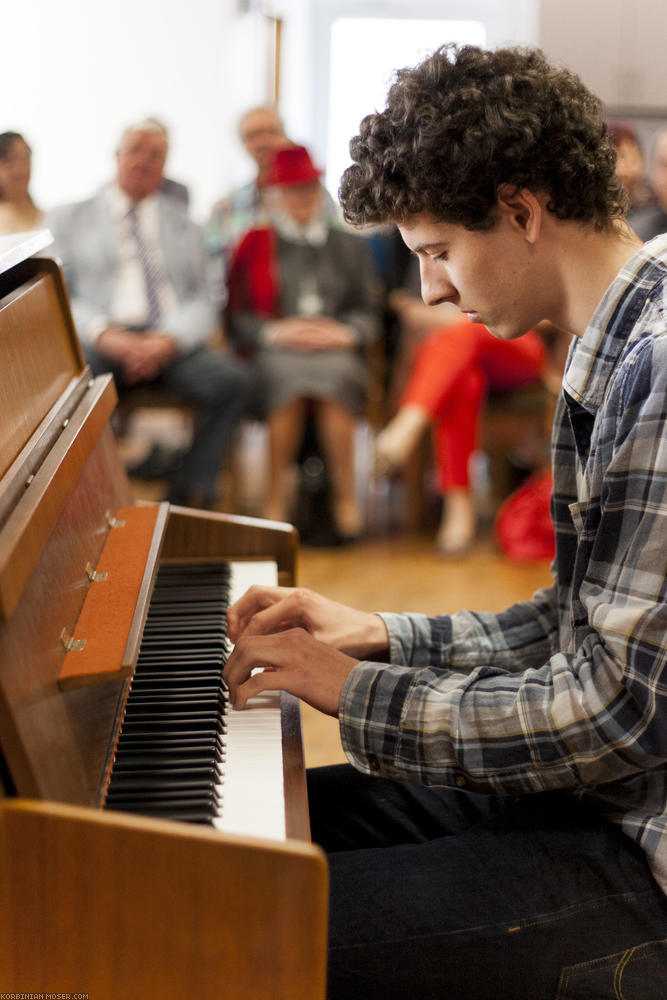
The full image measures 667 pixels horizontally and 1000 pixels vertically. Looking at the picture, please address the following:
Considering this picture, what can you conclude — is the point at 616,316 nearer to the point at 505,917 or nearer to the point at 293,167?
the point at 505,917

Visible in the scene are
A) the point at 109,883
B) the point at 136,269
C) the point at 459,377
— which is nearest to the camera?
the point at 109,883

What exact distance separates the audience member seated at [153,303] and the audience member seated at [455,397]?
62cm

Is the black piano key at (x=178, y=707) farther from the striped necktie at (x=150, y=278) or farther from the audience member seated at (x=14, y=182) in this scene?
the striped necktie at (x=150, y=278)

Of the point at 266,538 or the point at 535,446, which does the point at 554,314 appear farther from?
the point at 535,446

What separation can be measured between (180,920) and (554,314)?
0.73 metres

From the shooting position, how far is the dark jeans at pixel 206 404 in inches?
154

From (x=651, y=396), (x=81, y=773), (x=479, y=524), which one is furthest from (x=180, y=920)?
(x=479, y=524)

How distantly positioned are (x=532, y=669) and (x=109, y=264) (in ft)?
10.0

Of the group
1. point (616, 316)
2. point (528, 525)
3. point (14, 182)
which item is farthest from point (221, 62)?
point (616, 316)

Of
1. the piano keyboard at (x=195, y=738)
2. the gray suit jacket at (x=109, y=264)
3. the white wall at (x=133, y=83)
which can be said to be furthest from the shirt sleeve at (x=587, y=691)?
the gray suit jacket at (x=109, y=264)

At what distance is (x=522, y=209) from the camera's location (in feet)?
3.57

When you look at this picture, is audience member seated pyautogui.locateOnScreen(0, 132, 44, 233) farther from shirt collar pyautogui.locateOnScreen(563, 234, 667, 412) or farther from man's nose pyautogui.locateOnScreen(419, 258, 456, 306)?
shirt collar pyautogui.locateOnScreen(563, 234, 667, 412)

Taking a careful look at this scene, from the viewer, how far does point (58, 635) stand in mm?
990

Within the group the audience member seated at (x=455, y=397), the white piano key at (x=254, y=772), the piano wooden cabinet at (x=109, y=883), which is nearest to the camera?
the piano wooden cabinet at (x=109, y=883)
